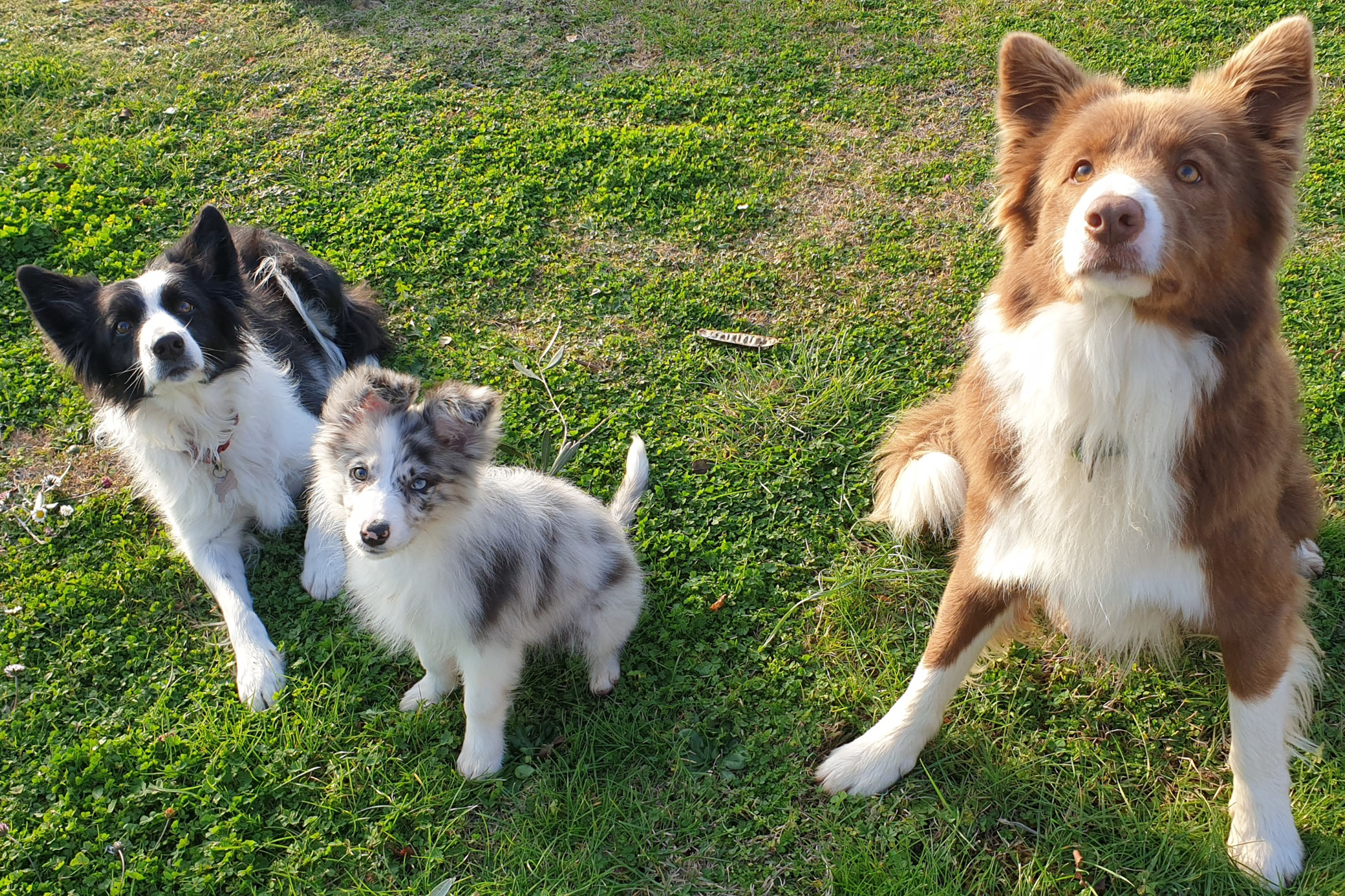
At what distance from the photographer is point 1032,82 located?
2660 mm

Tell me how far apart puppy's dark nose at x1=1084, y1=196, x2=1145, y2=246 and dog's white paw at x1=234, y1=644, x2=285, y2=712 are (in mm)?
3221

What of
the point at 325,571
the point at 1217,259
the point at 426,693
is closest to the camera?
the point at 1217,259

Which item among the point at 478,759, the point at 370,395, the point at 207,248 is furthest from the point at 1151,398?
the point at 207,248

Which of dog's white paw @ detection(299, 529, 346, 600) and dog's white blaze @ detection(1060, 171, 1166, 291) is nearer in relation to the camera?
dog's white blaze @ detection(1060, 171, 1166, 291)

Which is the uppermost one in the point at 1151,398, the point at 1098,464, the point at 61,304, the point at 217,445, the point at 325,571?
the point at 1151,398

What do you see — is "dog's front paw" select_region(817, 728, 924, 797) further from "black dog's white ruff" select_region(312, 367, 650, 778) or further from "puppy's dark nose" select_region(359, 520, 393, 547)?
"puppy's dark nose" select_region(359, 520, 393, 547)

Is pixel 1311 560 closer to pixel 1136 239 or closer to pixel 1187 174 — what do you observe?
pixel 1187 174

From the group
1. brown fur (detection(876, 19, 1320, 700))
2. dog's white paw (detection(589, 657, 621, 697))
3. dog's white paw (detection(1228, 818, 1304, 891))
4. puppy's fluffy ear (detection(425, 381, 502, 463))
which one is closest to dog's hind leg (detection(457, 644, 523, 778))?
dog's white paw (detection(589, 657, 621, 697))

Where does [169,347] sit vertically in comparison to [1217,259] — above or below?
below

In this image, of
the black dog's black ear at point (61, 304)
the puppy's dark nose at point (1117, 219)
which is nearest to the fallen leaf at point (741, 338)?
the puppy's dark nose at point (1117, 219)

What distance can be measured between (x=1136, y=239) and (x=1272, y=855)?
1.99 metres

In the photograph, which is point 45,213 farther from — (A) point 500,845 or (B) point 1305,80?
(B) point 1305,80

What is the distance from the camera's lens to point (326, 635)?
3.72 m

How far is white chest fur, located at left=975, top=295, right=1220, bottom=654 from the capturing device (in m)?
2.34
